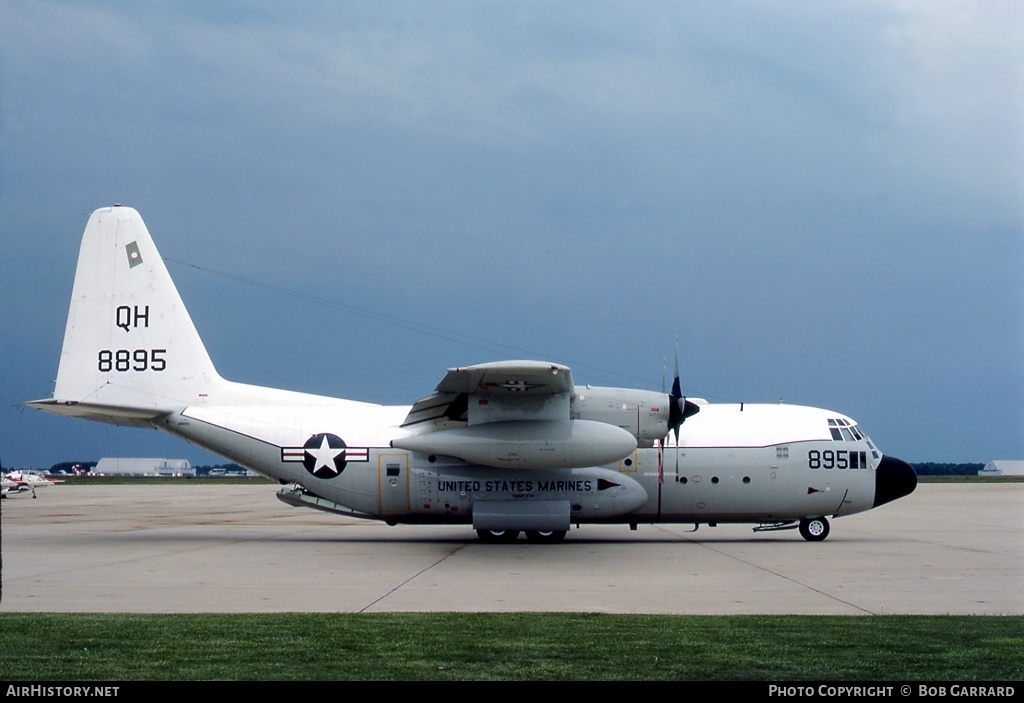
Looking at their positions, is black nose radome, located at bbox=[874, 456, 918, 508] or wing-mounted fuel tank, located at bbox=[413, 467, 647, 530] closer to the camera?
wing-mounted fuel tank, located at bbox=[413, 467, 647, 530]

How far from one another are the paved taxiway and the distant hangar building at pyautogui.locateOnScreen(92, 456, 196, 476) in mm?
131071

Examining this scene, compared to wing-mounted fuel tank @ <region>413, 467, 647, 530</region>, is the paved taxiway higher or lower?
lower

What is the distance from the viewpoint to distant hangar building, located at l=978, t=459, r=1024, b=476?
130250mm

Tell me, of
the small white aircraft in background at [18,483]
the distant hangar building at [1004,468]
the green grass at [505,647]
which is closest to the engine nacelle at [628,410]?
the green grass at [505,647]

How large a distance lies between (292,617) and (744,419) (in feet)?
47.2

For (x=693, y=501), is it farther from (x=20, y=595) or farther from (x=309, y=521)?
(x=309, y=521)

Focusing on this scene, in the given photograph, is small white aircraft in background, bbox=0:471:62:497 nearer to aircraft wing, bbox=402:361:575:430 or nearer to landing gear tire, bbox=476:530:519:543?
landing gear tire, bbox=476:530:519:543

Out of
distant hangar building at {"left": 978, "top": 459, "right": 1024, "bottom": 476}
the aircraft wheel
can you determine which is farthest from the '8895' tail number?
distant hangar building at {"left": 978, "top": 459, "right": 1024, "bottom": 476}

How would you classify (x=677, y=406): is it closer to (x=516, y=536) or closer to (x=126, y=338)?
(x=516, y=536)

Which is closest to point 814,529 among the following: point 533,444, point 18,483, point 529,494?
point 529,494
